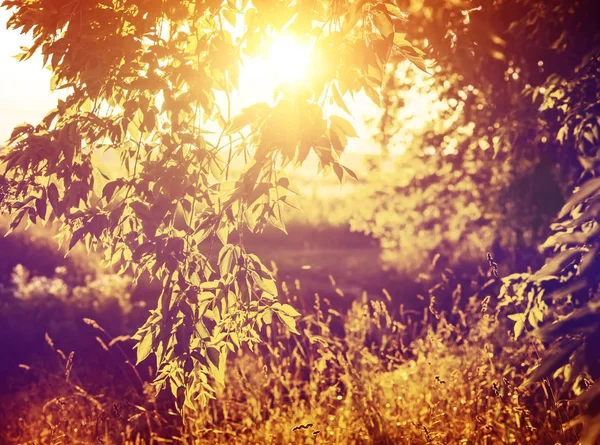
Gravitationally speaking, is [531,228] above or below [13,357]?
above

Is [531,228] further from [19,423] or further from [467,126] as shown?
[19,423]

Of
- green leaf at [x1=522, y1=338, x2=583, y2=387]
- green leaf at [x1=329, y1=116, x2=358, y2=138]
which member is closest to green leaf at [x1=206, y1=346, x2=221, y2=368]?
green leaf at [x1=329, y1=116, x2=358, y2=138]

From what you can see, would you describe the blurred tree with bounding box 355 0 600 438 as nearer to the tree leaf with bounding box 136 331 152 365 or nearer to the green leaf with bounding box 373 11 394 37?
the green leaf with bounding box 373 11 394 37

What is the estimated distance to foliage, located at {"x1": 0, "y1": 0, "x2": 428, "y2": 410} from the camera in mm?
2568

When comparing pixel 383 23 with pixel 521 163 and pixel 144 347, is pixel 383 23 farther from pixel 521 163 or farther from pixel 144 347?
pixel 521 163

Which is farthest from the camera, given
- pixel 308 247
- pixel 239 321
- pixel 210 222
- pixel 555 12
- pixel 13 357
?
pixel 308 247

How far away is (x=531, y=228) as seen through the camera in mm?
8250

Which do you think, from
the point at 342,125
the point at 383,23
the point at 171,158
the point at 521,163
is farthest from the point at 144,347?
the point at 521,163

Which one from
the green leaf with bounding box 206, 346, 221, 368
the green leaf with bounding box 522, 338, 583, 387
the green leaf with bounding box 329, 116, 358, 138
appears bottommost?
the green leaf with bounding box 522, 338, 583, 387

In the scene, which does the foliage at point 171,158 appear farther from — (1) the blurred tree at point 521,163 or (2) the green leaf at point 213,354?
(1) the blurred tree at point 521,163

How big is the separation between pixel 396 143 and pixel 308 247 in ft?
28.7

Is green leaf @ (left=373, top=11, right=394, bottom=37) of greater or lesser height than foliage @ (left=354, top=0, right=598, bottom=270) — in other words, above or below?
below

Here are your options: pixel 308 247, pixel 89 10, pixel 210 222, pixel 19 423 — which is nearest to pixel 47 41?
pixel 89 10

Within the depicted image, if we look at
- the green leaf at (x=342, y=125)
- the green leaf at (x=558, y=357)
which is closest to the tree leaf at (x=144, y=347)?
the green leaf at (x=342, y=125)
